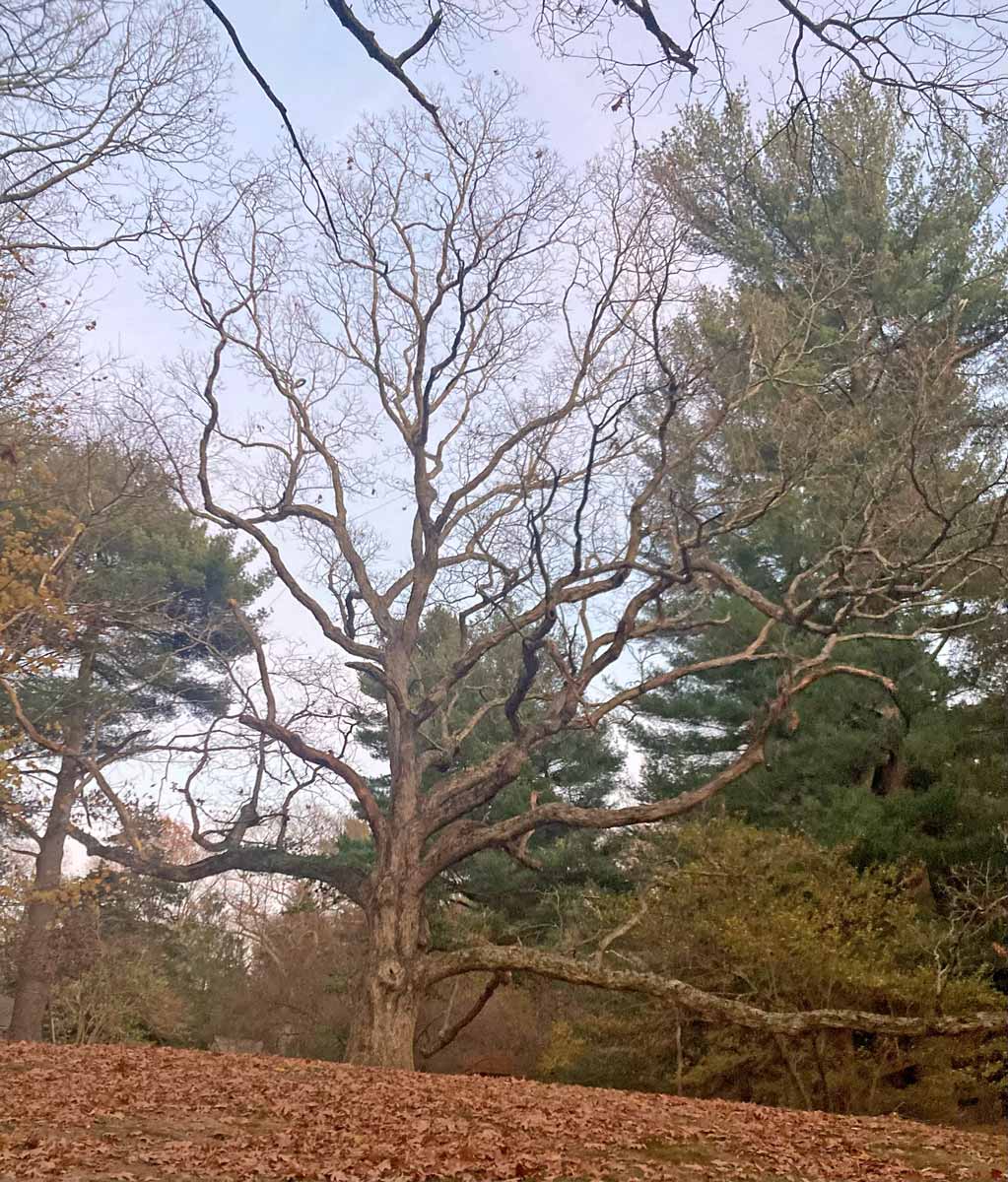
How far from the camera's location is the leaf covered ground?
18.2 ft

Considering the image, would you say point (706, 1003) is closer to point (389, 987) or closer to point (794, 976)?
point (794, 976)

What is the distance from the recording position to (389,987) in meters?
12.0

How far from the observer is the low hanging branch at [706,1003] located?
10.4 meters

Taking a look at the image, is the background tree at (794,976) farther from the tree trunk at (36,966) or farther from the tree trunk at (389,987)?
the tree trunk at (36,966)

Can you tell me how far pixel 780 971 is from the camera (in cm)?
1234

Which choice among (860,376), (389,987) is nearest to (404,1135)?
(389,987)

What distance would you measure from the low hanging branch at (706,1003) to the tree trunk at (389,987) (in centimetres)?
30

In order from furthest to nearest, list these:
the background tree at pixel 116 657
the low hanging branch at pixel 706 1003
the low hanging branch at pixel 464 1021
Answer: the background tree at pixel 116 657 → the low hanging branch at pixel 464 1021 → the low hanging branch at pixel 706 1003

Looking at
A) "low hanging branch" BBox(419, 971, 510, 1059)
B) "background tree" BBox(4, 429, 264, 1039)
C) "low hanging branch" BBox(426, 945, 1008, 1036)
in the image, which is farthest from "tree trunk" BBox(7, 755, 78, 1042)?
"low hanging branch" BBox(426, 945, 1008, 1036)

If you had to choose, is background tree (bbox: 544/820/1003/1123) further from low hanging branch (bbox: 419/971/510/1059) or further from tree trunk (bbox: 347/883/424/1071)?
tree trunk (bbox: 347/883/424/1071)

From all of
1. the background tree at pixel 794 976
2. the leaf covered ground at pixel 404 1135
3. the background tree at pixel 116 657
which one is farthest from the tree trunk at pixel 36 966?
the background tree at pixel 794 976

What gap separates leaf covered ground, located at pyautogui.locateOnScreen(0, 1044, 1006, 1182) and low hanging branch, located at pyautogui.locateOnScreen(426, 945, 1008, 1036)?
1.93 metres

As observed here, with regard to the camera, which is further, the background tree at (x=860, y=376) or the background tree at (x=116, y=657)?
the background tree at (x=116, y=657)

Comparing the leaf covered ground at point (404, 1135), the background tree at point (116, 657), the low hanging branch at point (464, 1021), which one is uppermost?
the background tree at point (116, 657)
